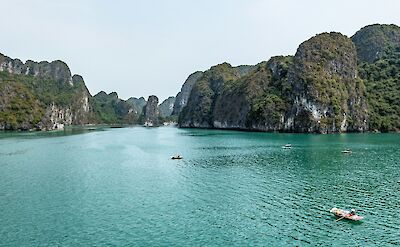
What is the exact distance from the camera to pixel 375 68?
16375cm

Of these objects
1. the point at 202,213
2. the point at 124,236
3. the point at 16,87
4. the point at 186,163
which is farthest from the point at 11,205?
the point at 16,87

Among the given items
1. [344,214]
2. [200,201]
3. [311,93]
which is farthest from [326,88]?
[344,214]

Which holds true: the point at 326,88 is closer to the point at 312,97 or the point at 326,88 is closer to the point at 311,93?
the point at 311,93

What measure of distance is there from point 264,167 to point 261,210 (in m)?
21.4

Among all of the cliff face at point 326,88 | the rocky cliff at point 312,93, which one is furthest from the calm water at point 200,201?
the rocky cliff at point 312,93

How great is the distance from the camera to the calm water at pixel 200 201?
25.6 metres

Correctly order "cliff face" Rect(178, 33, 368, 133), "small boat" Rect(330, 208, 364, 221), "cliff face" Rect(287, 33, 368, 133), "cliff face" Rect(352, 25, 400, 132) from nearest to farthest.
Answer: "small boat" Rect(330, 208, 364, 221)
"cliff face" Rect(287, 33, 368, 133)
"cliff face" Rect(178, 33, 368, 133)
"cliff face" Rect(352, 25, 400, 132)

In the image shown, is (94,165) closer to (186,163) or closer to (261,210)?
(186,163)

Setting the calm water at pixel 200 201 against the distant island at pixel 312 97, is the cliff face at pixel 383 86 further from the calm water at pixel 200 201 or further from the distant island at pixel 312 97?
the calm water at pixel 200 201

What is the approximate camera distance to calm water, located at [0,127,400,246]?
25609mm

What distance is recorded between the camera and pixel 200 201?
34.9m

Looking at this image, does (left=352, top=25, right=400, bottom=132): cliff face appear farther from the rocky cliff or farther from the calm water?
the calm water

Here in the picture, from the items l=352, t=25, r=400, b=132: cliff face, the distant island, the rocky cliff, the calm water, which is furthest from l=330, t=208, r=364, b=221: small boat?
l=352, t=25, r=400, b=132: cliff face

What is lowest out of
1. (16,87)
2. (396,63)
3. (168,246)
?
(168,246)
